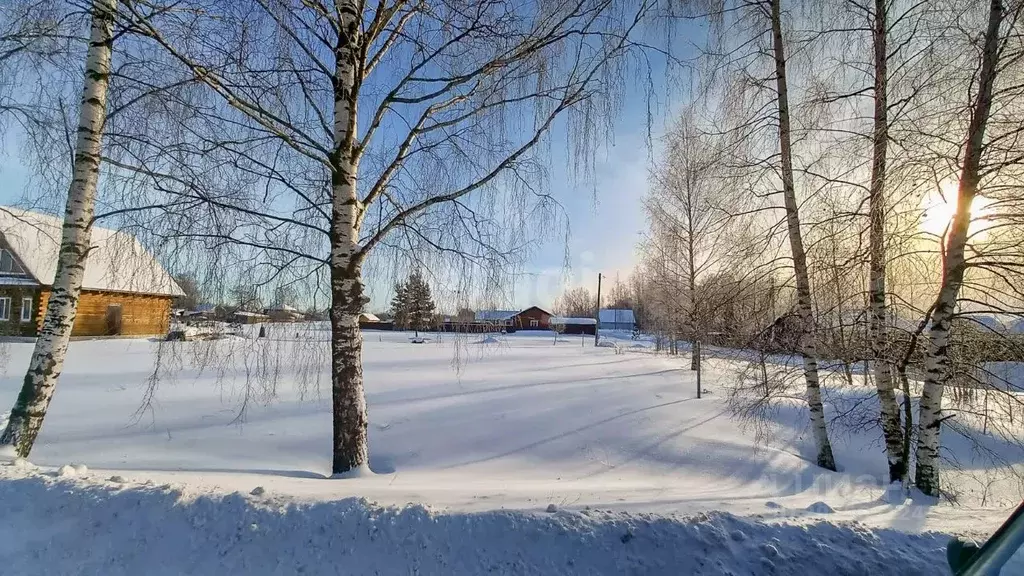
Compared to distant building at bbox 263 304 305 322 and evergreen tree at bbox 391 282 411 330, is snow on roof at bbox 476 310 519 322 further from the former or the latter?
distant building at bbox 263 304 305 322

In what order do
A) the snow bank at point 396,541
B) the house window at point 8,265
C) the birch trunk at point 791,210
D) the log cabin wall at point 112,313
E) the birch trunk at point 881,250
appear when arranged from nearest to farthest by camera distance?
the snow bank at point 396,541, the birch trunk at point 881,250, the birch trunk at point 791,210, the house window at point 8,265, the log cabin wall at point 112,313

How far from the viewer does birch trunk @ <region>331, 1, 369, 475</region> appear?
175 inches

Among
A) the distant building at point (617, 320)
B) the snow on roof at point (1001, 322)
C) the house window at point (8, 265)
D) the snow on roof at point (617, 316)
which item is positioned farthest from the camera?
the snow on roof at point (617, 316)

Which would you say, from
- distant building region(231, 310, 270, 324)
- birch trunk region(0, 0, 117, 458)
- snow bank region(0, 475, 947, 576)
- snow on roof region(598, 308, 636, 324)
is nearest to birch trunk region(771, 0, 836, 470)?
snow bank region(0, 475, 947, 576)

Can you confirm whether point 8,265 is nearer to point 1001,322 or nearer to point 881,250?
point 881,250

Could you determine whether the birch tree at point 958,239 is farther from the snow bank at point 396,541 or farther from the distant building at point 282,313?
the distant building at point 282,313

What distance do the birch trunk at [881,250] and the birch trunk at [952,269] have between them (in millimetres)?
565

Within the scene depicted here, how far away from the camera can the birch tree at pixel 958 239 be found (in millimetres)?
4410

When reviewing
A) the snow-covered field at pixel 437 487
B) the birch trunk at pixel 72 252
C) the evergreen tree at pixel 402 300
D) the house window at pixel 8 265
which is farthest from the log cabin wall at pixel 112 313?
the evergreen tree at pixel 402 300

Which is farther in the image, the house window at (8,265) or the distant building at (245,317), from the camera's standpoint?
the house window at (8,265)

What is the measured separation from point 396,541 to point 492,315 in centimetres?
262

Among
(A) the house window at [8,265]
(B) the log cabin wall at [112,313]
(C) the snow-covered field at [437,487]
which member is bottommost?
(C) the snow-covered field at [437,487]

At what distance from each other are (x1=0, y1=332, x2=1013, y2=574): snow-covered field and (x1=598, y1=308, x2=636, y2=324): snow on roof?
5890cm

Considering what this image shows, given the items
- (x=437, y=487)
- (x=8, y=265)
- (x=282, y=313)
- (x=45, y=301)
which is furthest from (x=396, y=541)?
(x=8, y=265)
